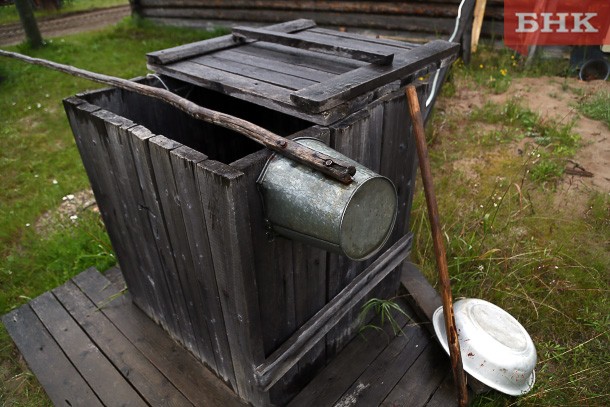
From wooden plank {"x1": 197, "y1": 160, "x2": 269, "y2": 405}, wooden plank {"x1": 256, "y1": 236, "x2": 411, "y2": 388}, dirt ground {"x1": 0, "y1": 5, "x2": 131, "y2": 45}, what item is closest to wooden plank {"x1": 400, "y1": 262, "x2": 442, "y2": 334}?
wooden plank {"x1": 256, "y1": 236, "x2": 411, "y2": 388}

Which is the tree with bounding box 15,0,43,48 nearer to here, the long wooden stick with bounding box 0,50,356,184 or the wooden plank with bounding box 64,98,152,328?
the wooden plank with bounding box 64,98,152,328

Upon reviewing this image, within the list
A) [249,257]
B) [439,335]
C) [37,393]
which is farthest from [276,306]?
[37,393]

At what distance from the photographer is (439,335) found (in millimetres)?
2363

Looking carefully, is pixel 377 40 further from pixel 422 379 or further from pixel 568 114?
pixel 568 114

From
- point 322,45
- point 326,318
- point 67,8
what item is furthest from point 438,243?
point 67,8

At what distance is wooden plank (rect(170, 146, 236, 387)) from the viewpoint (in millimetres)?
1550

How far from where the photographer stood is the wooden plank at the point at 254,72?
196cm

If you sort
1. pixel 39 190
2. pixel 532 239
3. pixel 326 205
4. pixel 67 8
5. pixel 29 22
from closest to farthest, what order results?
pixel 326 205
pixel 532 239
pixel 39 190
pixel 29 22
pixel 67 8

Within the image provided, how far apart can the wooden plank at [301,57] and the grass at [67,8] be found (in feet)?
34.8

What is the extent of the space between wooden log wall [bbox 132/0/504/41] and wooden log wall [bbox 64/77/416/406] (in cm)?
513

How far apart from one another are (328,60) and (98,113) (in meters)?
1.16

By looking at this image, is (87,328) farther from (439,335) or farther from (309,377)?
(439,335)

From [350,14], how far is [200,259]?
700 cm

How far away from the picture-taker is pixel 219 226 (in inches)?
60.2
